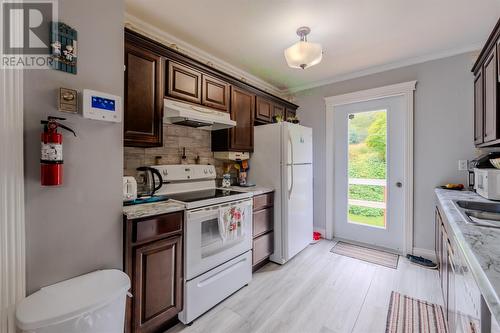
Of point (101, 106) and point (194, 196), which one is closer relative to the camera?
point (101, 106)

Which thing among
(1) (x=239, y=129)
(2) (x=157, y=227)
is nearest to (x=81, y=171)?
(2) (x=157, y=227)

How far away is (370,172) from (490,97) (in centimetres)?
152

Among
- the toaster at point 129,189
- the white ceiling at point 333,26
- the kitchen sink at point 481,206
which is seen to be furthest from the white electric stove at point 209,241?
the kitchen sink at point 481,206

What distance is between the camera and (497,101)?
169 cm

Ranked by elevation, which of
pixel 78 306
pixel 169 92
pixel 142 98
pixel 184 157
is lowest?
pixel 78 306

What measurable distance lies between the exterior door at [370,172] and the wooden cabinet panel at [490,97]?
37.2 inches

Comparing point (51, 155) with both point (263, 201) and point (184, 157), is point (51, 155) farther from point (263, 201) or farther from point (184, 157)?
point (263, 201)

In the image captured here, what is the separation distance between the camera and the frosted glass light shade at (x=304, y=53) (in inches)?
74.5

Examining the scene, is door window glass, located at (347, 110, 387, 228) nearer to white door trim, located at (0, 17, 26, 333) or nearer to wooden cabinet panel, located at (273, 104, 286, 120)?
wooden cabinet panel, located at (273, 104, 286, 120)

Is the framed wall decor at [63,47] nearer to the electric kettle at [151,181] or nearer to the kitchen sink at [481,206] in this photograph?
the electric kettle at [151,181]

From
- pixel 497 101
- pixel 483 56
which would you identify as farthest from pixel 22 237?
pixel 483 56

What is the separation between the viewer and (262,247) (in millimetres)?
2588

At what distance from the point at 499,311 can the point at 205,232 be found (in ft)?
5.50

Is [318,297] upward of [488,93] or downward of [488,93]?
downward
